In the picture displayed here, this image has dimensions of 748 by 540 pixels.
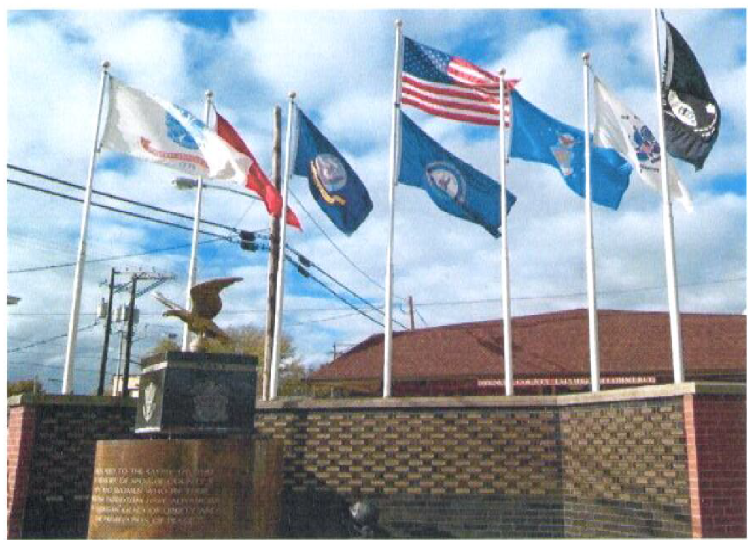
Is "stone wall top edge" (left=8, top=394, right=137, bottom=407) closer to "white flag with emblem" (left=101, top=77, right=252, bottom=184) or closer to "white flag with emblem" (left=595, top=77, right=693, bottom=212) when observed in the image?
"white flag with emblem" (left=101, top=77, right=252, bottom=184)

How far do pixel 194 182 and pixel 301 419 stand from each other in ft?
17.5

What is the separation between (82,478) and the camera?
11.8 meters

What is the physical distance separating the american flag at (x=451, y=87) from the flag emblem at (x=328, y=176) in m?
1.68

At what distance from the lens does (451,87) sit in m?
13.6

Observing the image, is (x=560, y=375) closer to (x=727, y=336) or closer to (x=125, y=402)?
(x=727, y=336)

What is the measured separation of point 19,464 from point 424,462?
5985 millimetres

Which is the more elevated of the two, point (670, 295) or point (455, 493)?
point (670, 295)

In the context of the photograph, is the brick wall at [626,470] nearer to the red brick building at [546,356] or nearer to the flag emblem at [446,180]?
the flag emblem at [446,180]

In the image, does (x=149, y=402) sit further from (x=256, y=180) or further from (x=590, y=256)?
(x=590, y=256)

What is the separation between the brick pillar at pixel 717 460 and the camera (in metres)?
8.99

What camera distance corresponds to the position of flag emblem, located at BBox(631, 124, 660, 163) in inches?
489

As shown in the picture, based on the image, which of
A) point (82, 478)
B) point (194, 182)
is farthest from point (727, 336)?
point (82, 478)

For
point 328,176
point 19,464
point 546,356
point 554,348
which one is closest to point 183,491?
point 19,464

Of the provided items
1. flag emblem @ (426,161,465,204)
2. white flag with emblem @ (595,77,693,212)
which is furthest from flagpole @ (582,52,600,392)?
flag emblem @ (426,161,465,204)
